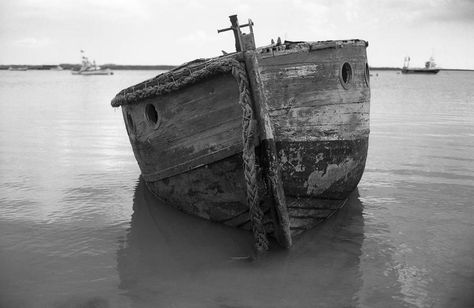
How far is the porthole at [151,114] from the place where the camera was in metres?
5.96

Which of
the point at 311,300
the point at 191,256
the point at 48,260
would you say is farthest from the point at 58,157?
the point at 311,300

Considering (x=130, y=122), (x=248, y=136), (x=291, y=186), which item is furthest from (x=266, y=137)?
(x=130, y=122)

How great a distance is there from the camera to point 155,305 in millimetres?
4027

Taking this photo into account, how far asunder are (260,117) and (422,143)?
860cm

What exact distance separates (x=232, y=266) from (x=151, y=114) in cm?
254

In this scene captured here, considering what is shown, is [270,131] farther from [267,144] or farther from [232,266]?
[232,266]

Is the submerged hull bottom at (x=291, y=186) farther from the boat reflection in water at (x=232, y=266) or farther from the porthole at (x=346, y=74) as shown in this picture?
the porthole at (x=346, y=74)

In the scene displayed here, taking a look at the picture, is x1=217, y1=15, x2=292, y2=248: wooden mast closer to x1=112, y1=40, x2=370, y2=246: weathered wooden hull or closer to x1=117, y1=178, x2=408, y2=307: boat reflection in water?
x1=112, y1=40, x2=370, y2=246: weathered wooden hull

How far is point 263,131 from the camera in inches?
185

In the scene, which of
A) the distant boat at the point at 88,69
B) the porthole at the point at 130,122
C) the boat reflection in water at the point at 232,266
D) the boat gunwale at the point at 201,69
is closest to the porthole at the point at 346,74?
the boat gunwale at the point at 201,69

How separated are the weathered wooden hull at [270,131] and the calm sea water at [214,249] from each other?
20.9 inches

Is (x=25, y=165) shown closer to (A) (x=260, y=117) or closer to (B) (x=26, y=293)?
(B) (x=26, y=293)

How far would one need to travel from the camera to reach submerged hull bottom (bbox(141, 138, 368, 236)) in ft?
16.4

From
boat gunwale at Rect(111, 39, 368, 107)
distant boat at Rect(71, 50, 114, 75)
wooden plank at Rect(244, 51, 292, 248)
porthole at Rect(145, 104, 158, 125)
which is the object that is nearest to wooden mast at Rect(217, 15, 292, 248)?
wooden plank at Rect(244, 51, 292, 248)
